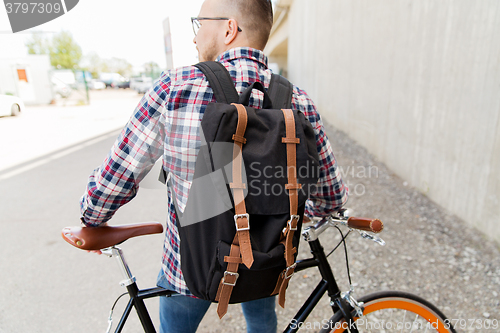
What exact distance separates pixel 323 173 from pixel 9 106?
1673 mm

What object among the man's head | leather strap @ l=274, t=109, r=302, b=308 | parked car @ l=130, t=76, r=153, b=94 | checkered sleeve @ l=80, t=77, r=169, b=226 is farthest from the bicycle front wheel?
parked car @ l=130, t=76, r=153, b=94

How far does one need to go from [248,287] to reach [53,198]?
4.23 metres

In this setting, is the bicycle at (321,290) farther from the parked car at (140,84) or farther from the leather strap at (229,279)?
the parked car at (140,84)

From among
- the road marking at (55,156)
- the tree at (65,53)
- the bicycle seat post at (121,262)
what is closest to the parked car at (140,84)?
the tree at (65,53)

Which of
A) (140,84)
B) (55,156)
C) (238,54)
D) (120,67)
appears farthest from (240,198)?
(120,67)

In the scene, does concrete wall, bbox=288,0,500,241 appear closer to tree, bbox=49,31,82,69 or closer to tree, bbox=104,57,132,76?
tree, bbox=104,57,132,76

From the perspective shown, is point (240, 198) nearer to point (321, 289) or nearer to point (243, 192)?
point (243, 192)

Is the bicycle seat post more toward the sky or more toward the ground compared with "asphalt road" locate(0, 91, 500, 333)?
more toward the sky

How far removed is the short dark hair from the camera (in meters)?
1.18

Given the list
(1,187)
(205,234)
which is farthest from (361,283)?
(1,187)

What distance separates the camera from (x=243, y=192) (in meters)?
0.97

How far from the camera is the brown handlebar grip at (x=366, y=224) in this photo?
1242 millimetres

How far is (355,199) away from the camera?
4254 mm

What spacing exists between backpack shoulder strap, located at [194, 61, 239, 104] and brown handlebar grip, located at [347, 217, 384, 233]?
70cm
